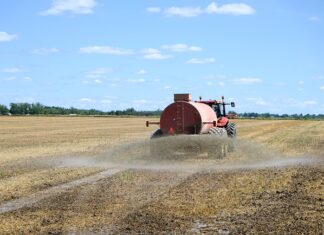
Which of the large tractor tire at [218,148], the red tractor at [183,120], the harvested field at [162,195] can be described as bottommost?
the harvested field at [162,195]

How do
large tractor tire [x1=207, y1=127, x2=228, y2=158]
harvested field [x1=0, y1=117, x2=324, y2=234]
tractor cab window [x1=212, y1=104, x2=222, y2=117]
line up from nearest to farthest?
harvested field [x1=0, y1=117, x2=324, y2=234] → large tractor tire [x1=207, y1=127, x2=228, y2=158] → tractor cab window [x1=212, y1=104, x2=222, y2=117]

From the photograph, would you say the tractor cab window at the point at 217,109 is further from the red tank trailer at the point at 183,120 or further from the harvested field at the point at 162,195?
the harvested field at the point at 162,195

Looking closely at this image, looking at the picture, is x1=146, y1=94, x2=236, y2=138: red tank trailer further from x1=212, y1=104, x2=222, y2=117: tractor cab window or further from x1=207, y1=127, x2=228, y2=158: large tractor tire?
x1=212, y1=104, x2=222, y2=117: tractor cab window

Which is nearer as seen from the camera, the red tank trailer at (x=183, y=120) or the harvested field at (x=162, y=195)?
the harvested field at (x=162, y=195)

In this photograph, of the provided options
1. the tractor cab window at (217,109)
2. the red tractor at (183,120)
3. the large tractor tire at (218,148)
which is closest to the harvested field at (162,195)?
the large tractor tire at (218,148)

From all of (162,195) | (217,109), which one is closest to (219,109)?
(217,109)

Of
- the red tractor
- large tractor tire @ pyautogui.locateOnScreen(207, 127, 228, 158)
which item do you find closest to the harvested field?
large tractor tire @ pyautogui.locateOnScreen(207, 127, 228, 158)

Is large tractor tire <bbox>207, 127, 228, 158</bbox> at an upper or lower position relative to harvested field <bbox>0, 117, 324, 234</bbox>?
upper

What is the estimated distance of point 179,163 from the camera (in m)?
18.2

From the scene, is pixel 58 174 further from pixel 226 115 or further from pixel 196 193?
pixel 226 115

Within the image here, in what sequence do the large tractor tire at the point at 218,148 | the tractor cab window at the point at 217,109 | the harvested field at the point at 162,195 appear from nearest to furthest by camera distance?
the harvested field at the point at 162,195
the large tractor tire at the point at 218,148
the tractor cab window at the point at 217,109

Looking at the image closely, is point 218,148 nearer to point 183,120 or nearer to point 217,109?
point 183,120

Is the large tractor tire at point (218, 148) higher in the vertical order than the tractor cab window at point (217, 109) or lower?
lower

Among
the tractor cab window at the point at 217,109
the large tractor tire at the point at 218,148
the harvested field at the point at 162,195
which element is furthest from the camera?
the tractor cab window at the point at 217,109
